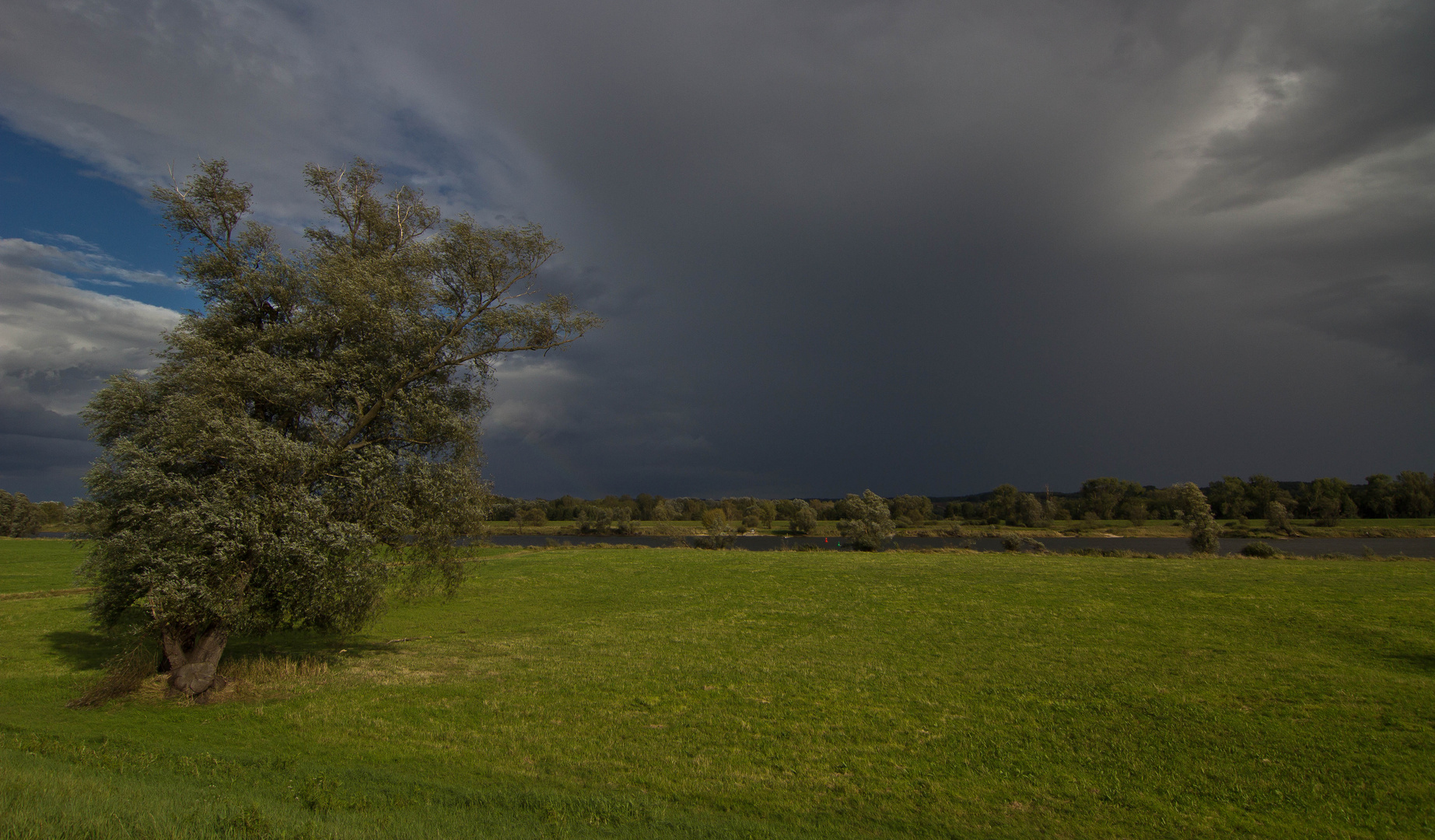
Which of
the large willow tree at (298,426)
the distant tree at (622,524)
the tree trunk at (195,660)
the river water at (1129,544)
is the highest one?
the large willow tree at (298,426)

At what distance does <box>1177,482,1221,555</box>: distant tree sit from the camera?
48.3 meters

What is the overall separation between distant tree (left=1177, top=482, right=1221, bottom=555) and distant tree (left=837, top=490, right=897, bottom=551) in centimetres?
2484

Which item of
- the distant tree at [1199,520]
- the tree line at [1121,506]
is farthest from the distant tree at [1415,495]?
the distant tree at [1199,520]

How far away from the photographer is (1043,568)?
29844 millimetres

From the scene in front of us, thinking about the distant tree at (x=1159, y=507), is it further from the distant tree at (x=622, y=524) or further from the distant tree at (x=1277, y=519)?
the distant tree at (x=622, y=524)

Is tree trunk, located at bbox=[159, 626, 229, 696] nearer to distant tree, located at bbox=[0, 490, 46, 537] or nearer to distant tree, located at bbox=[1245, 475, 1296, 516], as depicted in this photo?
distant tree, located at bbox=[0, 490, 46, 537]

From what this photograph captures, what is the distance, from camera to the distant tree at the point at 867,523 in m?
Answer: 61.5

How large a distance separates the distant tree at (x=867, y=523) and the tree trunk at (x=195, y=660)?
5446cm

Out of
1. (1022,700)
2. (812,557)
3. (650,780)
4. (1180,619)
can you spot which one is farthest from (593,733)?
(812,557)

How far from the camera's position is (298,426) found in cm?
1464

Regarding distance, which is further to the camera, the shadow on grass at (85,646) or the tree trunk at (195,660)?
the shadow on grass at (85,646)

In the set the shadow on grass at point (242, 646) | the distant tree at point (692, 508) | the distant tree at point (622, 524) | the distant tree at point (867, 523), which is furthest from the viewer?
the distant tree at point (692, 508)

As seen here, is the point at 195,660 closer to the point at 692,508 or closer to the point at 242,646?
the point at 242,646

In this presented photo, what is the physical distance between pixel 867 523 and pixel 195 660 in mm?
56717
